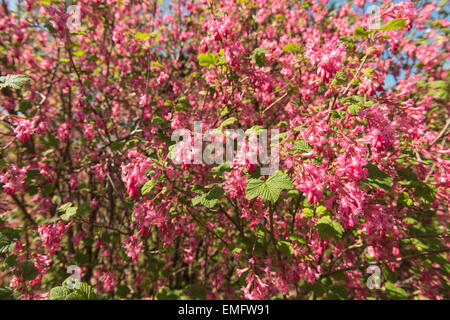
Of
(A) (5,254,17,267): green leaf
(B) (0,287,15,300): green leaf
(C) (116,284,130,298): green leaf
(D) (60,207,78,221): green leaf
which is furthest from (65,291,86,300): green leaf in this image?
(C) (116,284,130,298): green leaf

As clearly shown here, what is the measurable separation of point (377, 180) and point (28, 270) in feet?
12.7

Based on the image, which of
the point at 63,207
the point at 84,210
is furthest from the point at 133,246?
the point at 63,207

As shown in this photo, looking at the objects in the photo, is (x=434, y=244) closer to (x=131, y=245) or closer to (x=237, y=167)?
(x=237, y=167)

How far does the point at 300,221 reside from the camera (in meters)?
3.06

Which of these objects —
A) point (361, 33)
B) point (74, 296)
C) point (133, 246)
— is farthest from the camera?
point (133, 246)

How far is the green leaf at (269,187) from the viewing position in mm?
1762

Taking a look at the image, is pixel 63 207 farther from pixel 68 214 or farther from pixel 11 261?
pixel 11 261

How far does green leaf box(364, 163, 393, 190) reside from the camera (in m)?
1.91

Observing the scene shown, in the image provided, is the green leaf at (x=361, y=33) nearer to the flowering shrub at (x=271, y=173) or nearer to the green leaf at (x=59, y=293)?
the flowering shrub at (x=271, y=173)

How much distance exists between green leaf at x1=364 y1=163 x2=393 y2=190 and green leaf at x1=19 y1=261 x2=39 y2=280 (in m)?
3.76

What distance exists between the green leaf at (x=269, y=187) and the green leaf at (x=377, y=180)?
0.73m

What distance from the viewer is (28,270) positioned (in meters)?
2.71
